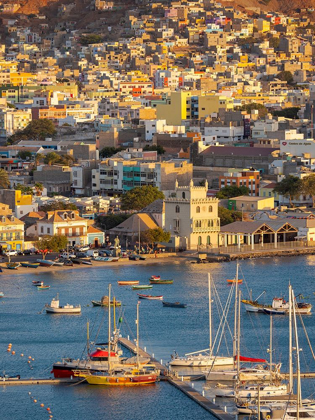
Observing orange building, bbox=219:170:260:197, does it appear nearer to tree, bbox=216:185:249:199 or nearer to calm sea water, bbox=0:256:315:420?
tree, bbox=216:185:249:199

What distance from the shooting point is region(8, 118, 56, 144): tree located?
291 feet

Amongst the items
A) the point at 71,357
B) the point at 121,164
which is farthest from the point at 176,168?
the point at 71,357

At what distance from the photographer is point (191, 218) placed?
54.6 meters

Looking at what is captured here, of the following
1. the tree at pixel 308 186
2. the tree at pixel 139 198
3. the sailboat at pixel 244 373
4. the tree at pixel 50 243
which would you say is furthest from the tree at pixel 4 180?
the sailboat at pixel 244 373

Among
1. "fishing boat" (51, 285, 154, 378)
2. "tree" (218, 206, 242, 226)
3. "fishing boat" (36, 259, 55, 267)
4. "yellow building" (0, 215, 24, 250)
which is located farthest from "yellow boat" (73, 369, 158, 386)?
"tree" (218, 206, 242, 226)

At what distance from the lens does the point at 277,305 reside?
41.8m

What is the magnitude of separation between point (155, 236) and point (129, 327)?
52.2ft

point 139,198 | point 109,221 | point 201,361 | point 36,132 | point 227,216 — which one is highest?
point 36,132

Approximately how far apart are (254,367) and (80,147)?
4625 cm

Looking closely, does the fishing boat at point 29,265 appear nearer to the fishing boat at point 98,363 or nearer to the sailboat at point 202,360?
the sailboat at point 202,360

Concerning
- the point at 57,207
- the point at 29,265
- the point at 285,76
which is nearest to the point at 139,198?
the point at 57,207

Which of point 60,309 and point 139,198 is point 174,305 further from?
point 139,198

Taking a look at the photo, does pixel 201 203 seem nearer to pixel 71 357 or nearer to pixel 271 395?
pixel 71 357

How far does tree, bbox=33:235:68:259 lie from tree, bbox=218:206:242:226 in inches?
265
